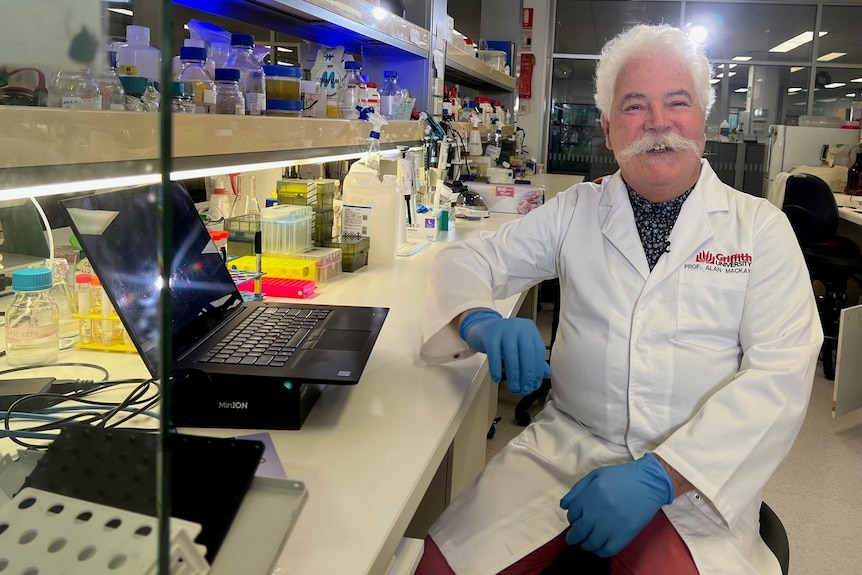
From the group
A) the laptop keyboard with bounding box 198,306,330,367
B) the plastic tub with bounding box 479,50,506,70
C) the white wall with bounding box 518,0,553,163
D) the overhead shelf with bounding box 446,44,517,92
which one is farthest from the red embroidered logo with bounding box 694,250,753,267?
the white wall with bounding box 518,0,553,163

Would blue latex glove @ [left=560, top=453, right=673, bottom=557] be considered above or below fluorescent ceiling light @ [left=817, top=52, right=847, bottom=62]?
below

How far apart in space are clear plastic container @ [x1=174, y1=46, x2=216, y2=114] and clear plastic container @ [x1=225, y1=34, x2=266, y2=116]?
0.27ft

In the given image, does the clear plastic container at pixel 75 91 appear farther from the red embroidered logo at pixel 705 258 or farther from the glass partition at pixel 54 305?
the red embroidered logo at pixel 705 258

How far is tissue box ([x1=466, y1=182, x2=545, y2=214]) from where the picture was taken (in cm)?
378

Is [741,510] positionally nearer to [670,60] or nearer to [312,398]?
[312,398]

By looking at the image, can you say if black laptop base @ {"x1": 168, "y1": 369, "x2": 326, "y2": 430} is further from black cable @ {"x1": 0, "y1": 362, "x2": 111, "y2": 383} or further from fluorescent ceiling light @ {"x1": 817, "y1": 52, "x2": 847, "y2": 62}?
fluorescent ceiling light @ {"x1": 817, "y1": 52, "x2": 847, "y2": 62}

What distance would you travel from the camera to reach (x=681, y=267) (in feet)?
4.46

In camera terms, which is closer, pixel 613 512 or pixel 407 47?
pixel 613 512

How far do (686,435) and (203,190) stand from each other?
162cm

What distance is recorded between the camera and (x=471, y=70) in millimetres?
3859

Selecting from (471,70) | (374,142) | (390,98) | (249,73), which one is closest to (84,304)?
(249,73)

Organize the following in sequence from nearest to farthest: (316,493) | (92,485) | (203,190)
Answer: (92,485)
(316,493)
(203,190)

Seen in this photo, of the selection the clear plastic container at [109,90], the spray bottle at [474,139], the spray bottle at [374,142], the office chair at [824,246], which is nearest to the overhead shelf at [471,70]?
the spray bottle at [474,139]

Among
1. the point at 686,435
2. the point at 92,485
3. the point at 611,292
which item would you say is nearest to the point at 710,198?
the point at 611,292
